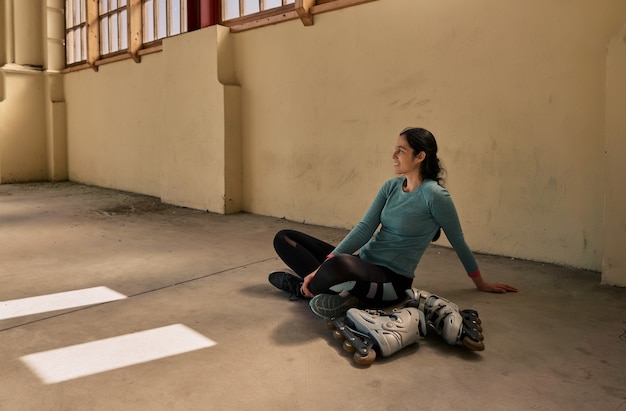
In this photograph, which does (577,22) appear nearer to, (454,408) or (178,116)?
(454,408)

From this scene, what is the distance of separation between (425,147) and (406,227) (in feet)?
1.19

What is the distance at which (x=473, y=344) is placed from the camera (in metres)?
1.93

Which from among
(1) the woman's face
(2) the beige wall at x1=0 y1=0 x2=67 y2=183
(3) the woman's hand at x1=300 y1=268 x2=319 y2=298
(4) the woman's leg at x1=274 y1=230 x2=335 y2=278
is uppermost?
(2) the beige wall at x1=0 y1=0 x2=67 y2=183

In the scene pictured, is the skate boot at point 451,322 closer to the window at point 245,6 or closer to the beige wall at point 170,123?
the beige wall at point 170,123

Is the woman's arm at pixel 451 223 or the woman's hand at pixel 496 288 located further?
the woman's hand at pixel 496 288

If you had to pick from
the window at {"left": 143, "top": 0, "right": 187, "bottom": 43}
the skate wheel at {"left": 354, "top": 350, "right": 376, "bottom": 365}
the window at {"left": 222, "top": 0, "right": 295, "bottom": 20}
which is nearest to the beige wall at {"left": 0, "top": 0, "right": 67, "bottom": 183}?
the window at {"left": 143, "top": 0, "right": 187, "bottom": 43}

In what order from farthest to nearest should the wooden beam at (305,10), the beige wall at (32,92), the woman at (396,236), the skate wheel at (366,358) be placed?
the beige wall at (32,92), the wooden beam at (305,10), the woman at (396,236), the skate wheel at (366,358)

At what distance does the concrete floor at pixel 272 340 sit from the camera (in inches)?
63.5

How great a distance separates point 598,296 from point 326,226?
252 cm

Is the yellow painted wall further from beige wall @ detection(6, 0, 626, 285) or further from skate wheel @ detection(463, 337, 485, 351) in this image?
skate wheel @ detection(463, 337, 485, 351)

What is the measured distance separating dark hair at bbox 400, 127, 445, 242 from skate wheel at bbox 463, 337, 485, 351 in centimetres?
73

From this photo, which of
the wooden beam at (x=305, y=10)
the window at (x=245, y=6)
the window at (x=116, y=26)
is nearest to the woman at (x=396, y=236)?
the wooden beam at (x=305, y=10)

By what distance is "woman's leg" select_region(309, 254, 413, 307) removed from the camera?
2.13 m

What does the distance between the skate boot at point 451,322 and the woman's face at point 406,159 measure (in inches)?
21.6
